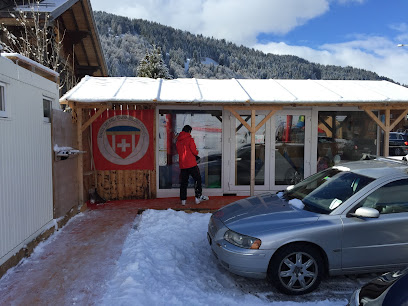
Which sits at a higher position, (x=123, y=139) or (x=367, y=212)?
(x=123, y=139)

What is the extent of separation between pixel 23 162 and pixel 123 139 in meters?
3.67

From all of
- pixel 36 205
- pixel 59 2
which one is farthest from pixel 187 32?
pixel 36 205

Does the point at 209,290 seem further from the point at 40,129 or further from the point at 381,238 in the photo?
the point at 40,129

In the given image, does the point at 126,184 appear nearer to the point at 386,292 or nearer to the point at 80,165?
the point at 80,165

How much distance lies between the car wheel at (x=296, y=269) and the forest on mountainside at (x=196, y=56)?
82936mm

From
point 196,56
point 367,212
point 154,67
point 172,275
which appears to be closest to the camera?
point 367,212

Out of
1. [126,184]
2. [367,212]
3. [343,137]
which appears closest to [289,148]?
[343,137]

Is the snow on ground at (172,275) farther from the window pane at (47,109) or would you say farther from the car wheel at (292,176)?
the car wheel at (292,176)

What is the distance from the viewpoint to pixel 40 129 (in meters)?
5.38

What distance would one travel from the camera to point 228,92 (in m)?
7.63

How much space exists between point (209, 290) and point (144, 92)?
4892 millimetres

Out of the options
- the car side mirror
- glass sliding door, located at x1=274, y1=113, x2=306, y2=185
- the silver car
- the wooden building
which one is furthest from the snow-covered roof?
the car side mirror

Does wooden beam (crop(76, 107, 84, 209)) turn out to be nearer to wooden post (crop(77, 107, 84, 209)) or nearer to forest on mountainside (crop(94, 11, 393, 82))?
wooden post (crop(77, 107, 84, 209))

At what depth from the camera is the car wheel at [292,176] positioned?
874 cm
